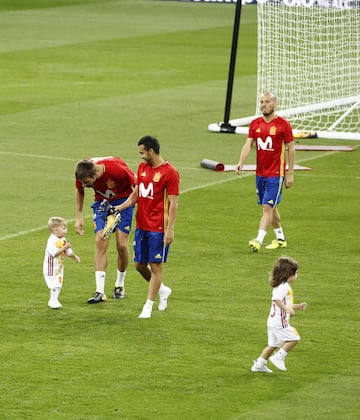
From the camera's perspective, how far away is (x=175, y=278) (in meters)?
16.0

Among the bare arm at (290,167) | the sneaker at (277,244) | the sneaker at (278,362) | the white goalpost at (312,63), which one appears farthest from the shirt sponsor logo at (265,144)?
the white goalpost at (312,63)

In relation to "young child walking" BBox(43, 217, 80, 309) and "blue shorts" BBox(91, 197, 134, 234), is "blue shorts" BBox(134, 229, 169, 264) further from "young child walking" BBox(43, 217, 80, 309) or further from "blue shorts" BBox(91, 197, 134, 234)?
"young child walking" BBox(43, 217, 80, 309)

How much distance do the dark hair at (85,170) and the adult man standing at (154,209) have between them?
1.70 feet

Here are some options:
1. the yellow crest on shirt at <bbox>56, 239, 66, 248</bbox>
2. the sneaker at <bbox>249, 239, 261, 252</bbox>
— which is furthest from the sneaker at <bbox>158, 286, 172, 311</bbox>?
the sneaker at <bbox>249, 239, 261, 252</bbox>

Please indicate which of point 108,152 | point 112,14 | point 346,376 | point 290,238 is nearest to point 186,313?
point 346,376

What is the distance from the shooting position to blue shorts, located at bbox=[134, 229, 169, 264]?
1404 cm

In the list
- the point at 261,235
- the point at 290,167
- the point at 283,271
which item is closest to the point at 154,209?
the point at 283,271

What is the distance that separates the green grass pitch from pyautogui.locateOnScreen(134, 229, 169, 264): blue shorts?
64 centimetres

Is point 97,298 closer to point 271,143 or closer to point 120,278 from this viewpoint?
point 120,278

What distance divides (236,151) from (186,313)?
11.5m

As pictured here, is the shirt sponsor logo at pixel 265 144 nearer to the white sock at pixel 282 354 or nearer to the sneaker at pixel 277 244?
the sneaker at pixel 277 244

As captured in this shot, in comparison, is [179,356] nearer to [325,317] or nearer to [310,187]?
[325,317]

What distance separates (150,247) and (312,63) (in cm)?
1839

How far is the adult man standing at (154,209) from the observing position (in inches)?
547
